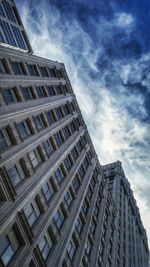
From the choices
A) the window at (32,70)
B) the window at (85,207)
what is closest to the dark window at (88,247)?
the window at (85,207)

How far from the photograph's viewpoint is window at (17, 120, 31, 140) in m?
34.1

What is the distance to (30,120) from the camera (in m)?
36.9

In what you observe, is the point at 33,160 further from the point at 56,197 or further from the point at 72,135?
the point at 72,135

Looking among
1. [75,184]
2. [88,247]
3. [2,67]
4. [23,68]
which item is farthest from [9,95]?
[88,247]

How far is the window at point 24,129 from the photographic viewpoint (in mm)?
34069

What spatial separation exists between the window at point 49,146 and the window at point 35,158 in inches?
132

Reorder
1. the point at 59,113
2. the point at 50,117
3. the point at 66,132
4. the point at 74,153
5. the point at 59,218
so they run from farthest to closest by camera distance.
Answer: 1. the point at 59,113
2. the point at 66,132
3. the point at 74,153
4. the point at 50,117
5. the point at 59,218

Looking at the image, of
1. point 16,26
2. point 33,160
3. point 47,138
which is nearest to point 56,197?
point 33,160

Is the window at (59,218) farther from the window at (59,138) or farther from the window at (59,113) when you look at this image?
the window at (59,113)

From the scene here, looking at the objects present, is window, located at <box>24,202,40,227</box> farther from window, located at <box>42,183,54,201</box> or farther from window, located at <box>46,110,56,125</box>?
window, located at <box>46,110,56,125</box>

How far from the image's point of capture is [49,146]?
40750mm

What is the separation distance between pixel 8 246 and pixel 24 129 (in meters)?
15.3

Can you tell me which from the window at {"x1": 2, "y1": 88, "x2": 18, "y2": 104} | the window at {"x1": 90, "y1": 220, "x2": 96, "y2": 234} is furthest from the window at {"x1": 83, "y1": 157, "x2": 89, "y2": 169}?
the window at {"x1": 2, "y1": 88, "x2": 18, "y2": 104}

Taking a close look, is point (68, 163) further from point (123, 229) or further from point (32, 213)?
point (123, 229)
